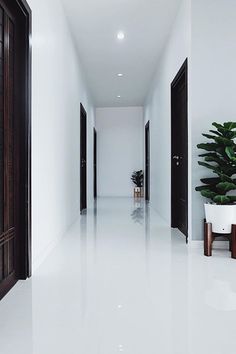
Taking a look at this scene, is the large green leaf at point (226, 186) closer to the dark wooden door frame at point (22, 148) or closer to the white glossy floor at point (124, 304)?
the white glossy floor at point (124, 304)

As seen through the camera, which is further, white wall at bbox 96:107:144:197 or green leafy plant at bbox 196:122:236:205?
white wall at bbox 96:107:144:197

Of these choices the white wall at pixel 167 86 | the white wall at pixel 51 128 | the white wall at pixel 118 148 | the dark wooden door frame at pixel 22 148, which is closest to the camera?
the dark wooden door frame at pixel 22 148

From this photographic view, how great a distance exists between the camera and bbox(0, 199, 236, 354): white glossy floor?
1544mm

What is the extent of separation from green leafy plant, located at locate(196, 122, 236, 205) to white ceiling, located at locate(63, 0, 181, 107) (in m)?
1.98

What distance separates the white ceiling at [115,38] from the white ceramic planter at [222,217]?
2.68 m

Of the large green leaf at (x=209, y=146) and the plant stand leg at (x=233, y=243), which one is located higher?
the large green leaf at (x=209, y=146)

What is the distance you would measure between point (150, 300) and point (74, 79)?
4.27 m

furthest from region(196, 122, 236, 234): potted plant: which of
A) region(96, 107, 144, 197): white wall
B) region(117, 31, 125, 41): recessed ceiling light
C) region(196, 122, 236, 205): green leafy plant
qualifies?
region(96, 107, 144, 197): white wall

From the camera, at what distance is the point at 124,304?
203 centimetres

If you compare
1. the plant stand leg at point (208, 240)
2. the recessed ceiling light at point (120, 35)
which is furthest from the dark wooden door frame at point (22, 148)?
the recessed ceiling light at point (120, 35)

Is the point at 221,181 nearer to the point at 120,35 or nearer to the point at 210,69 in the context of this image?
the point at 210,69

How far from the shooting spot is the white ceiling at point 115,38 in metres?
4.28

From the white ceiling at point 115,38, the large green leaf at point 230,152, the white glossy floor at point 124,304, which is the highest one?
the white ceiling at point 115,38

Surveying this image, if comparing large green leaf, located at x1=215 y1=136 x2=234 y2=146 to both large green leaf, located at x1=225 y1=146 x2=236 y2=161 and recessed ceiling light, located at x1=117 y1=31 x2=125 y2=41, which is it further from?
recessed ceiling light, located at x1=117 y1=31 x2=125 y2=41
